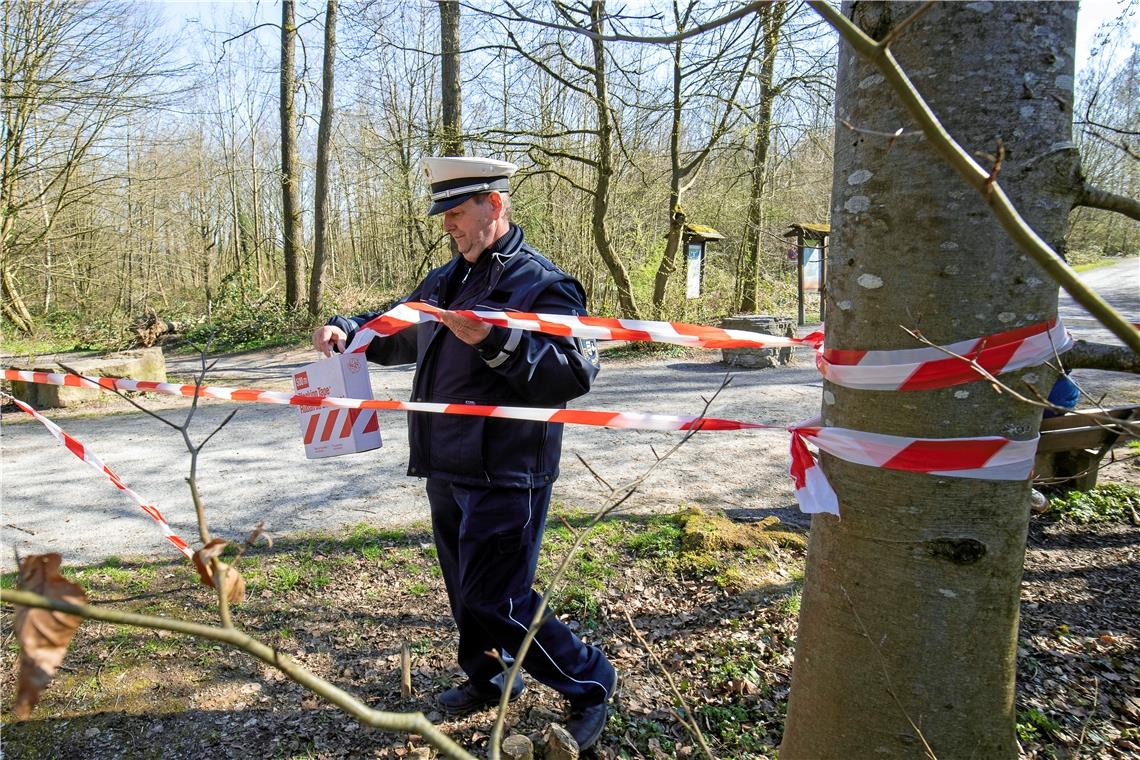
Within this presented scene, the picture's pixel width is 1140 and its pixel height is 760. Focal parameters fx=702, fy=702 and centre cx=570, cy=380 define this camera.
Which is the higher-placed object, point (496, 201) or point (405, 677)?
point (496, 201)

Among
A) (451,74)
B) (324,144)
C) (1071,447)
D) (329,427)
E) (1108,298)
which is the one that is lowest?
(1071,447)

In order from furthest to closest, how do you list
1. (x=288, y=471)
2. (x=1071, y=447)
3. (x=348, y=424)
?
(x=288, y=471) → (x=1071, y=447) → (x=348, y=424)

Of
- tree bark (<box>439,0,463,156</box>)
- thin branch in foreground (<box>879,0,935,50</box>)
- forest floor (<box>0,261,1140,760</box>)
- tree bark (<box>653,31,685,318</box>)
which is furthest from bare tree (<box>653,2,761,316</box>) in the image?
thin branch in foreground (<box>879,0,935,50</box>)

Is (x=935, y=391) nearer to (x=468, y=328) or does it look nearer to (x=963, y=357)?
(x=963, y=357)

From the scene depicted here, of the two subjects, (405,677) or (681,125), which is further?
(681,125)

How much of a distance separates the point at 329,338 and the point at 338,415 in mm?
397

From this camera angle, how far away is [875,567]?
1720 mm

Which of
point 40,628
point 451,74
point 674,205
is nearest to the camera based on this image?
point 40,628

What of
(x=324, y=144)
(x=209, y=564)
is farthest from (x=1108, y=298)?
(x=209, y=564)

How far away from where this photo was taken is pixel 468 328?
2.41 meters

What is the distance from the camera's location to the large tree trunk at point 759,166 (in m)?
12.0

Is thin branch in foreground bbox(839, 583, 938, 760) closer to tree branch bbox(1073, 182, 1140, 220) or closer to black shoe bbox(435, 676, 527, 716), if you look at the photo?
tree branch bbox(1073, 182, 1140, 220)

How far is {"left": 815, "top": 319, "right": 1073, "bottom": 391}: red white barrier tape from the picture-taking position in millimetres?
1574

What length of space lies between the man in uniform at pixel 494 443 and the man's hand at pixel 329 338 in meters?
0.56
